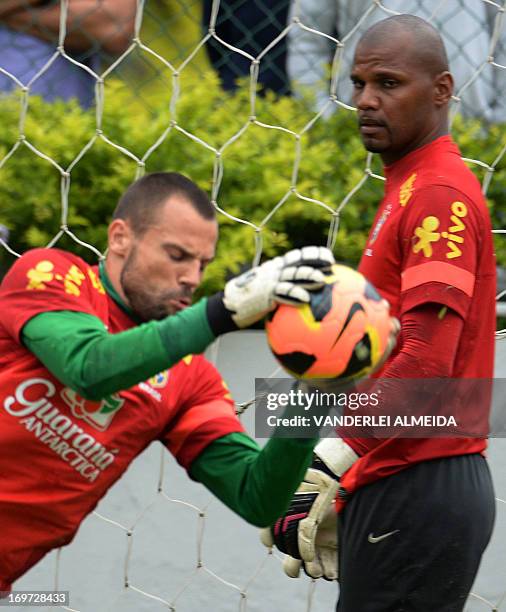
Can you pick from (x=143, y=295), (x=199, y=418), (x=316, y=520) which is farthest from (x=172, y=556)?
(x=143, y=295)

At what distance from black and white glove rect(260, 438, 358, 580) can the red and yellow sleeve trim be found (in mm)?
412

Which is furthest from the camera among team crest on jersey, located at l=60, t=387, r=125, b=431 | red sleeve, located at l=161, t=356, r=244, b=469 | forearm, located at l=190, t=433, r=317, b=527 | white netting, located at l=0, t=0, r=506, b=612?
white netting, located at l=0, t=0, r=506, b=612

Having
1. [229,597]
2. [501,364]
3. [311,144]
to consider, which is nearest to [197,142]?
[311,144]

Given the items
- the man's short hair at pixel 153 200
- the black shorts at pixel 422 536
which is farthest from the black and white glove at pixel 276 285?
the black shorts at pixel 422 536

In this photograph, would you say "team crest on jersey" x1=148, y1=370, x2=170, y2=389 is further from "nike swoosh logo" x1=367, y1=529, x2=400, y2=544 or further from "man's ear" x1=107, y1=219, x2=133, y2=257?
"nike swoosh logo" x1=367, y1=529, x2=400, y2=544

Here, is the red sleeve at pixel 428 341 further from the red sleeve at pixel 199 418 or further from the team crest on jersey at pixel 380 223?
the red sleeve at pixel 199 418

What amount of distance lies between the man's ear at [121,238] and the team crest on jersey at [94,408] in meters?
0.26

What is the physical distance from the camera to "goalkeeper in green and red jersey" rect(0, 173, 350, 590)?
2271mm

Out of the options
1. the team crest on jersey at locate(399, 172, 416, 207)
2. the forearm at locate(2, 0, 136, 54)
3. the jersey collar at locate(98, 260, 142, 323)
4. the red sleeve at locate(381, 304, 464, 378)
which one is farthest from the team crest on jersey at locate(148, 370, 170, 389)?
the forearm at locate(2, 0, 136, 54)

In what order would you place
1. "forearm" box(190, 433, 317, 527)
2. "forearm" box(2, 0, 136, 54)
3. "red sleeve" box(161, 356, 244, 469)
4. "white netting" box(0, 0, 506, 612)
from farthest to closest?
"forearm" box(2, 0, 136, 54), "white netting" box(0, 0, 506, 612), "red sleeve" box(161, 356, 244, 469), "forearm" box(190, 433, 317, 527)

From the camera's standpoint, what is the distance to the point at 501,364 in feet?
10.3

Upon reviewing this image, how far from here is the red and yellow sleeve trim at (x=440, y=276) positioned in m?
2.31

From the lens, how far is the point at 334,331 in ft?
6.45

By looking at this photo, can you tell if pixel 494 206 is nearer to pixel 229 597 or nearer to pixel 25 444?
pixel 229 597
